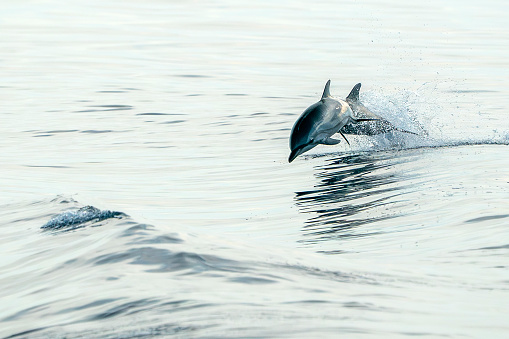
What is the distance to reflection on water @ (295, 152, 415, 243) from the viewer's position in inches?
314

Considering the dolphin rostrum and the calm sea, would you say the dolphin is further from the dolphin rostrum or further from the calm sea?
the dolphin rostrum

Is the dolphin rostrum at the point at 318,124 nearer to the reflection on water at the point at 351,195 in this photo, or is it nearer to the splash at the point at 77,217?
the reflection on water at the point at 351,195

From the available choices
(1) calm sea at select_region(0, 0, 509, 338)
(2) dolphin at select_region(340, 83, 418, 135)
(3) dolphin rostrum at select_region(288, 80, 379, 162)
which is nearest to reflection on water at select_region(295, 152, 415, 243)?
(1) calm sea at select_region(0, 0, 509, 338)

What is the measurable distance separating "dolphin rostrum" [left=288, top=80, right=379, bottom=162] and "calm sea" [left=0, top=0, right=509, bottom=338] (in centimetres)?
67

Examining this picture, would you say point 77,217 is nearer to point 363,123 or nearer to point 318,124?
point 318,124

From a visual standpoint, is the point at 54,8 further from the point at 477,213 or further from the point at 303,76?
the point at 477,213

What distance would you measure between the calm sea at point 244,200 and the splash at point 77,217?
0.09 ft

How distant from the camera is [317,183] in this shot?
1055cm

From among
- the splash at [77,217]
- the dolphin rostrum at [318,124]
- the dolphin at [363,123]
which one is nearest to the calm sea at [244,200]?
the splash at [77,217]

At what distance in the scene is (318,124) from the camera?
366 inches

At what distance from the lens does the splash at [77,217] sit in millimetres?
7799

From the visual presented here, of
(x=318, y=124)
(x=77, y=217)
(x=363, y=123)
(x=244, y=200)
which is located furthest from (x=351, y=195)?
(x=77, y=217)

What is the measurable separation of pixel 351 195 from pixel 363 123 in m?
2.97

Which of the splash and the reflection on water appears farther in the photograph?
the reflection on water
